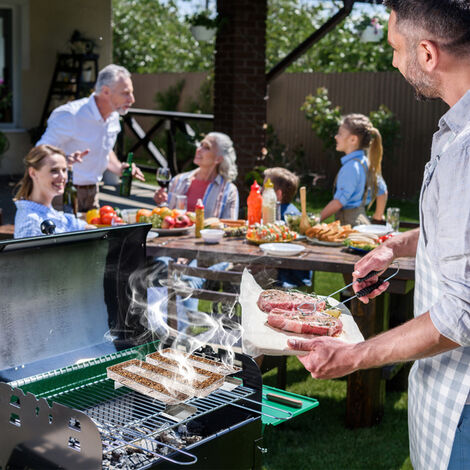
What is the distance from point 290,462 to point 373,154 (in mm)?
2899

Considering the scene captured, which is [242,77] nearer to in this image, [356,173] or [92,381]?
[356,173]

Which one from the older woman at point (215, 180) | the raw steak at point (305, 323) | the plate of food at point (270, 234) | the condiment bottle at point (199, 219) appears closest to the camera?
the raw steak at point (305, 323)

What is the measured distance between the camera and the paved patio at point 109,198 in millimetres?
9344

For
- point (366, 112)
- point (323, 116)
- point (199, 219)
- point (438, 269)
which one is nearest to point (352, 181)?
point (199, 219)

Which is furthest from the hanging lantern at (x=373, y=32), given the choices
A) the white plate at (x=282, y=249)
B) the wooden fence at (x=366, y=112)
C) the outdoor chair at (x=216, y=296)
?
the white plate at (x=282, y=249)

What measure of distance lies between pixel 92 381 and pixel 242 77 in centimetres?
695

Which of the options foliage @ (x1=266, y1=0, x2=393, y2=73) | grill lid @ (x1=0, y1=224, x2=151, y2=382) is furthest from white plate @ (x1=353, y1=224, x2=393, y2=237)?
foliage @ (x1=266, y1=0, x2=393, y2=73)

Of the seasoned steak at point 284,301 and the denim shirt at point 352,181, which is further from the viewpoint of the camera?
the denim shirt at point 352,181

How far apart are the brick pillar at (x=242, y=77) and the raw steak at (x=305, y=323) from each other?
688cm

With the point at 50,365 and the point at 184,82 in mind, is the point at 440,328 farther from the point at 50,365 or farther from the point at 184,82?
the point at 184,82

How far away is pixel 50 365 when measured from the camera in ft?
8.02

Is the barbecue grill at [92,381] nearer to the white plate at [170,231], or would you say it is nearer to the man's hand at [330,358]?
the man's hand at [330,358]

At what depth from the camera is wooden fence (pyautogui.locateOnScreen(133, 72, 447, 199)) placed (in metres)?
12.3

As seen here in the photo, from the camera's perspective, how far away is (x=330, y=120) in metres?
12.3
